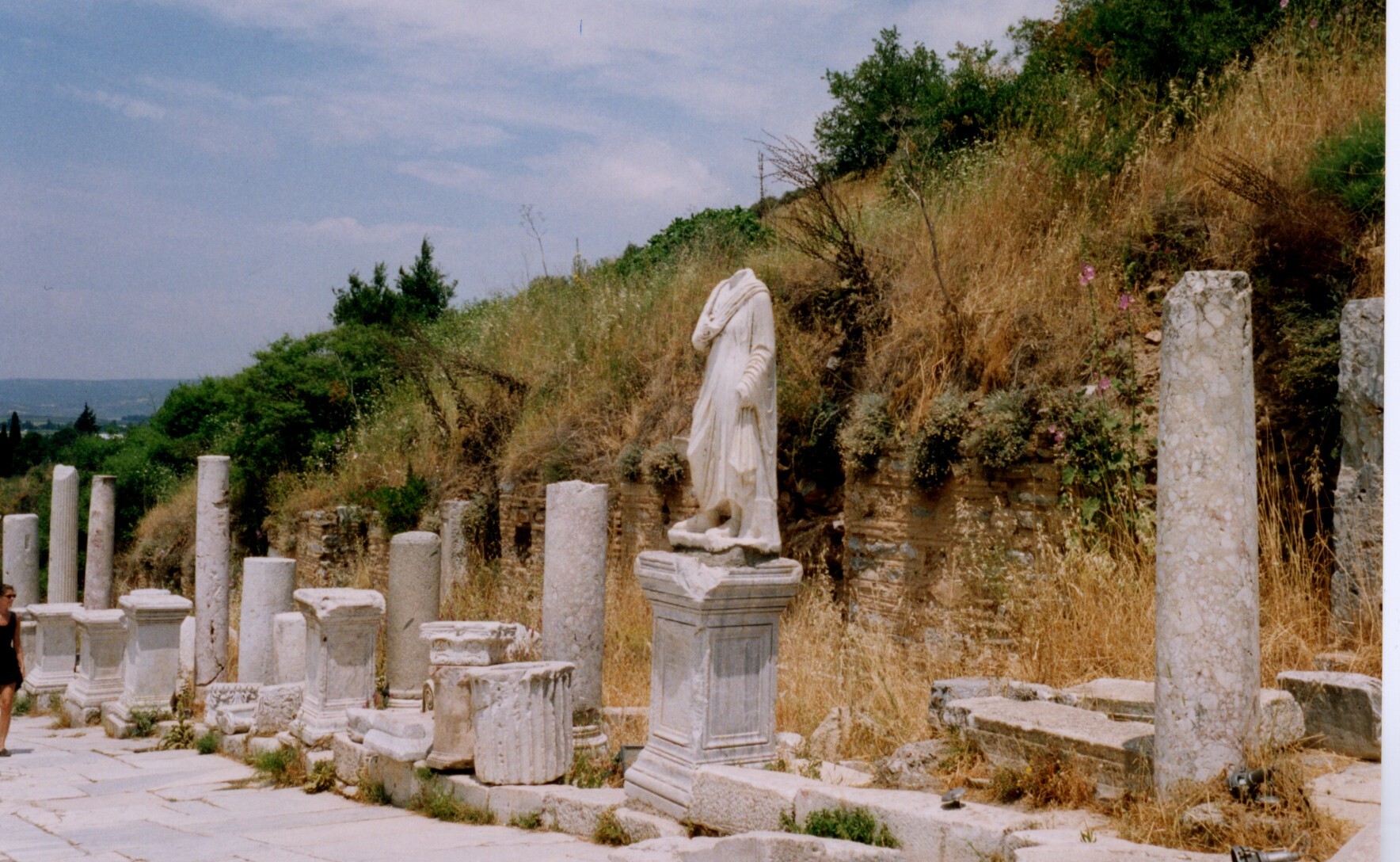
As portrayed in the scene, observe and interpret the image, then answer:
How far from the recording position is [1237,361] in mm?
4672

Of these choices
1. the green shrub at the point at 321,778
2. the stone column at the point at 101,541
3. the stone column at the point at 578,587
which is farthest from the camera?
the stone column at the point at 101,541

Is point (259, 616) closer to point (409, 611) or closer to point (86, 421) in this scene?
point (409, 611)

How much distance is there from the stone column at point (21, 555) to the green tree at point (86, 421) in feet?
74.1

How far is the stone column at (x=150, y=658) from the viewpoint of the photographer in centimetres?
1133

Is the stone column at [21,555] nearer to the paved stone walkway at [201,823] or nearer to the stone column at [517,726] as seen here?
the paved stone walkway at [201,823]

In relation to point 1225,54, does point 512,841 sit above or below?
below

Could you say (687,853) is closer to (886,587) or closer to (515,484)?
(886,587)

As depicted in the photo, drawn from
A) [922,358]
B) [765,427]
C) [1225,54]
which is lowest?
[765,427]

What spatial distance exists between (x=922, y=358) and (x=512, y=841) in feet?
19.2

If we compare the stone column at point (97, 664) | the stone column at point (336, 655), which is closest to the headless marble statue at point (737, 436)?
the stone column at point (336, 655)

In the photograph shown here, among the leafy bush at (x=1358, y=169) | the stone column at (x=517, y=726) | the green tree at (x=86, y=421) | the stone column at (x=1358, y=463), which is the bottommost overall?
the stone column at (x=517, y=726)

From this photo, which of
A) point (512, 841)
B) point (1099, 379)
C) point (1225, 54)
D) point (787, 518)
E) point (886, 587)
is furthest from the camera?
point (1225, 54)

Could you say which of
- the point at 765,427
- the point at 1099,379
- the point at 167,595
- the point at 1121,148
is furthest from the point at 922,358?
the point at 167,595

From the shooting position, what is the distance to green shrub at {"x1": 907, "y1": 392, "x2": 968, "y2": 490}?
938 cm
